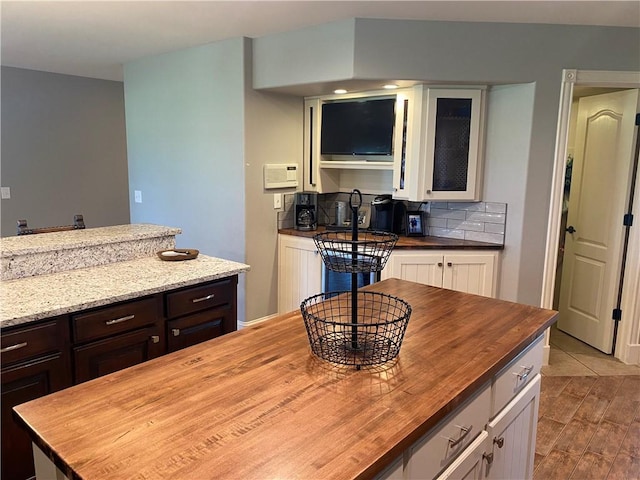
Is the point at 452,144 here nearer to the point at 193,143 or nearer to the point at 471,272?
the point at 471,272

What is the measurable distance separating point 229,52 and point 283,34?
50cm

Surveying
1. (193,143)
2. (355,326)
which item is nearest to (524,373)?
(355,326)

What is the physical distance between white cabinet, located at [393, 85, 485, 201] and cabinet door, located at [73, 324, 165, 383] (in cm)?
210

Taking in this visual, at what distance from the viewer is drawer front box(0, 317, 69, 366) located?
184 cm

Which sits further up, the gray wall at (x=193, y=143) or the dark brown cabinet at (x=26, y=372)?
the gray wall at (x=193, y=143)

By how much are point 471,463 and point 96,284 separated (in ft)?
6.00

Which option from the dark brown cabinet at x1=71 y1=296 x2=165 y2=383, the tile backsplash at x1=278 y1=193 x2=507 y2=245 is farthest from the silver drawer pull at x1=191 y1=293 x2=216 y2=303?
the tile backsplash at x1=278 y1=193 x2=507 y2=245

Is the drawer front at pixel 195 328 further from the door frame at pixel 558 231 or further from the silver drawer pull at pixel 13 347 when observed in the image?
the door frame at pixel 558 231

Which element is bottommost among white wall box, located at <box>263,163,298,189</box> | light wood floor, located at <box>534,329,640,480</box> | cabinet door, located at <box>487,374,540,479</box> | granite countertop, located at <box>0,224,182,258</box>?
light wood floor, located at <box>534,329,640,480</box>

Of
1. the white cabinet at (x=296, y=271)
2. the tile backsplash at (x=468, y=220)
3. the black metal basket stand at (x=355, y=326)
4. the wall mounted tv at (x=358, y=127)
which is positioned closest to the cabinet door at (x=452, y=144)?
the tile backsplash at (x=468, y=220)

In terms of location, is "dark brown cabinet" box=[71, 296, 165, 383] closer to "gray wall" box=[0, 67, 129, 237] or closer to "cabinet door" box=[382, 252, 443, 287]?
"cabinet door" box=[382, 252, 443, 287]

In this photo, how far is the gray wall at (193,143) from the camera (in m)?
3.80

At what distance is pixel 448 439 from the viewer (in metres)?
1.27

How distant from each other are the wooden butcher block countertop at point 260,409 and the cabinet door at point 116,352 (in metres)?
0.86
